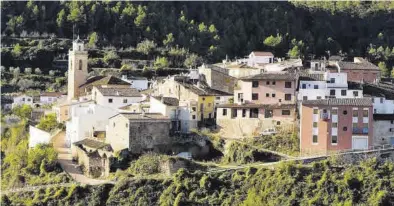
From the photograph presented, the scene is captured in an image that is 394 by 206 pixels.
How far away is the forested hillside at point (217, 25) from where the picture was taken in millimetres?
55062

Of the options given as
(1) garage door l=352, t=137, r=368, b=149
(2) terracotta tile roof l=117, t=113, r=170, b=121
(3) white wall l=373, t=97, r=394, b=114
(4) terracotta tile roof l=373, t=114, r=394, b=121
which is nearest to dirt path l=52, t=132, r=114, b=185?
(2) terracotta tile roof l=117, t=113, r=170, b=121

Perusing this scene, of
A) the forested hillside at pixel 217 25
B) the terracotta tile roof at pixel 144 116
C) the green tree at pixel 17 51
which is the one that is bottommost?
the terracotta tile roof at pixel 144 116

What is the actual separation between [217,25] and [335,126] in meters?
31.6

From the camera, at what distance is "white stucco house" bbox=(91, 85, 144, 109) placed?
35344mm

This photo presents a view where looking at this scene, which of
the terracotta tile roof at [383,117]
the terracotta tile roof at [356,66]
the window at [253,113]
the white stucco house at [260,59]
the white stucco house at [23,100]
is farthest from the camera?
the white stucco house at [260,59]

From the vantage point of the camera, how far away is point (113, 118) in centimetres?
3209

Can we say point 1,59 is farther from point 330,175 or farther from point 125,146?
point 330,175

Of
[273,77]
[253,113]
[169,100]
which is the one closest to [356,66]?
[273,77]

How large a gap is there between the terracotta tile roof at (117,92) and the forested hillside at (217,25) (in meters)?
16.9

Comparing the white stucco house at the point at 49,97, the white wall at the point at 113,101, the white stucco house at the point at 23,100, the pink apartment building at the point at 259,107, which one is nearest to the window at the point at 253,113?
the pink apartment building at the point at 259,107

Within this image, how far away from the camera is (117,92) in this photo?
35.8 metres

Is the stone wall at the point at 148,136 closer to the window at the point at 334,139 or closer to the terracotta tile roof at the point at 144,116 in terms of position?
the terracotta tile roof at the point at 144,116

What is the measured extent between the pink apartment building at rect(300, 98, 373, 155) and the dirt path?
693cm

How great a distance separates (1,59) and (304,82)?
20.3 metres
